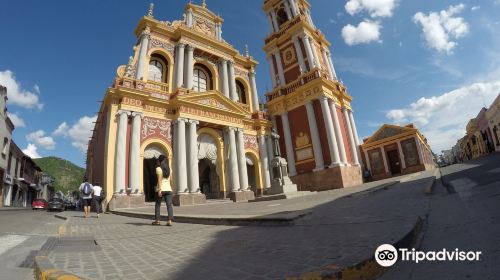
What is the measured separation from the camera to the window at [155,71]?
17.9 m

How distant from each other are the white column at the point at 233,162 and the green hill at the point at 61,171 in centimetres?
7961

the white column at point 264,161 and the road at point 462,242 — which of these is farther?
the white column at point 264,161

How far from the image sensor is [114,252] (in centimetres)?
321

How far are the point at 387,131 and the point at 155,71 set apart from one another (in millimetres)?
27279

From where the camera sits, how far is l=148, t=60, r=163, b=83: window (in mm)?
17919

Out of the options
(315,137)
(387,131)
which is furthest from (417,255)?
(387,131)

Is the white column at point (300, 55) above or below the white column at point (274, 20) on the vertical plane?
below

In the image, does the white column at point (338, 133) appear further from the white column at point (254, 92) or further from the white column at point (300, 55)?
the white column at point (254, 92)

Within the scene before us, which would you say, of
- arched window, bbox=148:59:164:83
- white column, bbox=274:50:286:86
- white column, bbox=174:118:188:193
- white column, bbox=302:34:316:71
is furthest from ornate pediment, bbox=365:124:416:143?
arched window, bbox=148:59:164:83

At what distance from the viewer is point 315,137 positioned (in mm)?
19422

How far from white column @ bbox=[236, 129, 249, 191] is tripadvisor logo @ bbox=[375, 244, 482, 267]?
15325 millimetres

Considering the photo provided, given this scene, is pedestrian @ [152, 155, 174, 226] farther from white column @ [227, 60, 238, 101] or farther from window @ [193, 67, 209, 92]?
white column @ [227, 60, 238, 101]

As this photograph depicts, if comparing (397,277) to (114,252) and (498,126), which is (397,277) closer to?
(114,252)

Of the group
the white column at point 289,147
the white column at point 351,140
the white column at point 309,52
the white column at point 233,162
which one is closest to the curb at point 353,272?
the white column at point 233,162
